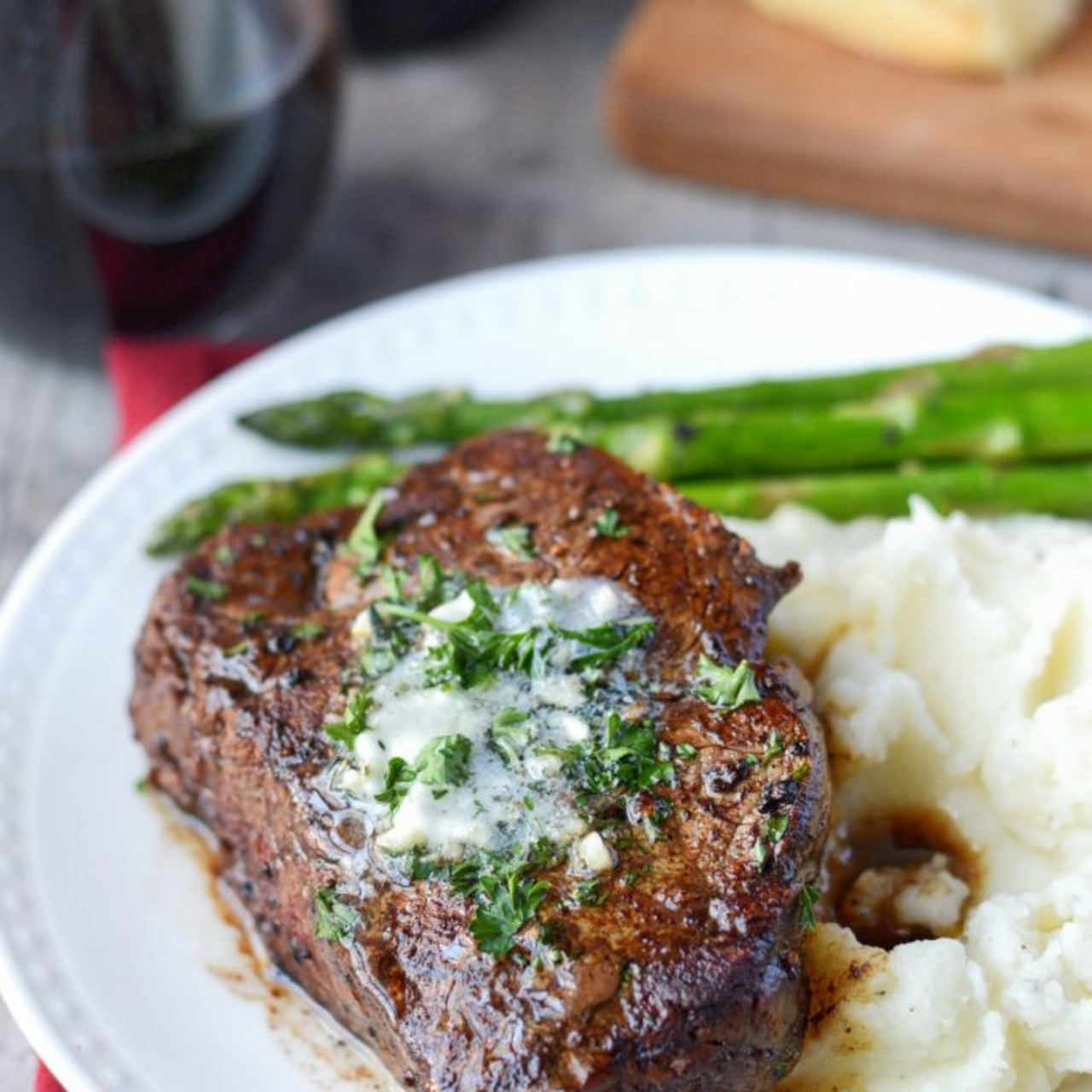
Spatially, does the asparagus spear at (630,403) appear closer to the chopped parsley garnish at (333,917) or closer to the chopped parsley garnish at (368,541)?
the chopped parsley garnish at (368,541)

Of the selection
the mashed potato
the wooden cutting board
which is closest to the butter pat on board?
the wooden cutting board

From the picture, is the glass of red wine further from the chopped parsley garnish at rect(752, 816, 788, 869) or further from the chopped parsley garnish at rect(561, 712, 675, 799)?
the chopped parsley garnish at rect(752, 816, 788, 869)

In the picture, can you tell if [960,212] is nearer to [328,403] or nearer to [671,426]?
[671,426]

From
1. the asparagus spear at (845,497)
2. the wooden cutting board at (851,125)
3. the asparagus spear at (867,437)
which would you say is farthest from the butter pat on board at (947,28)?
the asparagus spear at (845,497)

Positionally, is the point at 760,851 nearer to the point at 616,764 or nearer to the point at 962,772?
the point at 616,764

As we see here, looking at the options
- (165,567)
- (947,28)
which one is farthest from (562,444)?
(947,28)

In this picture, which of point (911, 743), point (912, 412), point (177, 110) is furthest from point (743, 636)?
point (177, 110)
